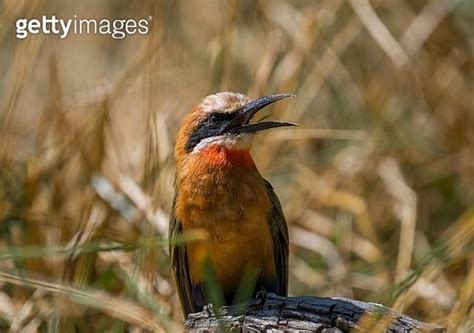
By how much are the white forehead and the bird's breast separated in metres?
0.21

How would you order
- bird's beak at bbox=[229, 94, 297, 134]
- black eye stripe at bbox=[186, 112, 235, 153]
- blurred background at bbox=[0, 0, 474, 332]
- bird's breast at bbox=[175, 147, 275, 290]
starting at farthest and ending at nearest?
blurred background at bbox=[0, 0, 474, 332] < black eye stripe at bbox=[186, 112, 235, 153] < bird's beak at bbox=[229, 94, 297, 134] < bird's breast at bbox=[175, 147, 275, 290]

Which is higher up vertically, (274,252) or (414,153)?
(414,153)

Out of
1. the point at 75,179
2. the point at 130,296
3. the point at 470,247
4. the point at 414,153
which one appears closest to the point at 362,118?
the point at 414,153

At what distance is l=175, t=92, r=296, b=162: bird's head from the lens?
12.6 ft

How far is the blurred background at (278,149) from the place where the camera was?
4043 mm

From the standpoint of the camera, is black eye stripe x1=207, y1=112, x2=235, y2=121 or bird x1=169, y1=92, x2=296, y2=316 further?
black eye stripe x1=207, y1=112, x2=235, y2=121

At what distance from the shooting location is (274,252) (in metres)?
3.85

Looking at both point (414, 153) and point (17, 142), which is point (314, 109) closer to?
point (414, 153)

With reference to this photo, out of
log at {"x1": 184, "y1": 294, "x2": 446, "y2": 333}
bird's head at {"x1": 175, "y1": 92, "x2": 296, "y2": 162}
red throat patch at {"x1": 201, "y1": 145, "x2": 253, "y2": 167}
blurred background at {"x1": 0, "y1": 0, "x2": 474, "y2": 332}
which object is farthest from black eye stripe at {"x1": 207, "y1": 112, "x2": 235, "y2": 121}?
log at {"x1": 184, "y1": 294, "x2": 446, "y2": 333}

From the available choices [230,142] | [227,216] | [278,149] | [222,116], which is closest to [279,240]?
[227,216]

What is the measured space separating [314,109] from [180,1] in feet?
4.09

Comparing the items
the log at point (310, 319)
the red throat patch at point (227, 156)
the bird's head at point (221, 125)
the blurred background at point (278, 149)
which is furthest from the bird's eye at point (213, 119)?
the log at point (310, 319)

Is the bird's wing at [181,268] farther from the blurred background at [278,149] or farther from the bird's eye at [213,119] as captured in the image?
the bird's eye at [213,119]

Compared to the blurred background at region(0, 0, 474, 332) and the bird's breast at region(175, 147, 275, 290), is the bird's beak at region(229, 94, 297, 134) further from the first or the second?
the blurred background at region(0, 0, 474, 332)
